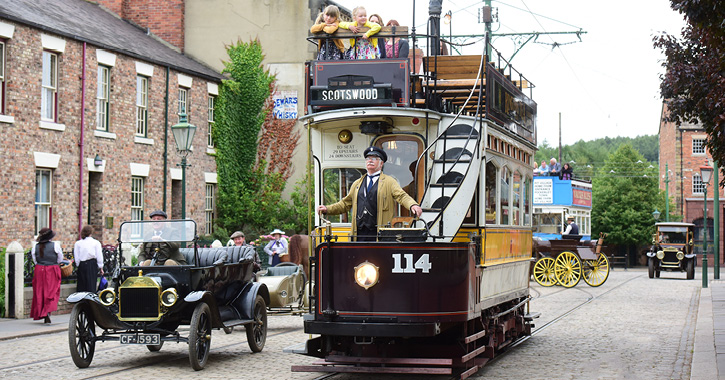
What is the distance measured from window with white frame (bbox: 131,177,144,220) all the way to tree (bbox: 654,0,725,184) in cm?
1523

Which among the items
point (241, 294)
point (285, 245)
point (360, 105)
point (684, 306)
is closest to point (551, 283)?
point (684, 306)

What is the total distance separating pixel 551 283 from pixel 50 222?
1491cm

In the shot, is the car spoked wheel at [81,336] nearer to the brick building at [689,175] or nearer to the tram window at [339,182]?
the tram window at [339,182]

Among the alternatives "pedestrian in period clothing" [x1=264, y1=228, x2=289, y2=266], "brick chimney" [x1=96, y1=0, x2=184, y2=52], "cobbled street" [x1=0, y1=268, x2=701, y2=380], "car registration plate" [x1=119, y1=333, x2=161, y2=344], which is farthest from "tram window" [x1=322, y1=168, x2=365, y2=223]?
"brick chimney" [x1=96, y1=0, x2=184, y2=52]

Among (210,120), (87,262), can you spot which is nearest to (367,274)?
(87,262)

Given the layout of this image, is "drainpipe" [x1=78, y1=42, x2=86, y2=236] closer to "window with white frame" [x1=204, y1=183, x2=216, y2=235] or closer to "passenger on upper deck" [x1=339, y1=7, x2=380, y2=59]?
"window with white frame" [x1=204, y1=183, x2=216, y2=235]

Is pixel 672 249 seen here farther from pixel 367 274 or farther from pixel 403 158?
pixel 367 274

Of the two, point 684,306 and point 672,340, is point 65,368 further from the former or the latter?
point 684,306

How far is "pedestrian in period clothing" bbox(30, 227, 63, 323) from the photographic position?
1767cm

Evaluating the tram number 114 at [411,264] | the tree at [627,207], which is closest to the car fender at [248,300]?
the tram number 114 at [411,264]

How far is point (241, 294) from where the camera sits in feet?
43.5

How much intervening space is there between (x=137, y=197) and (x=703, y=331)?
17.9 metres

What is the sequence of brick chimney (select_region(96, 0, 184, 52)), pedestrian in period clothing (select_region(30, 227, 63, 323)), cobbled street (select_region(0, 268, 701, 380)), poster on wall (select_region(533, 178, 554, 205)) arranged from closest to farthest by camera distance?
cobbled street (select_region(0, 268, 701, 380)) → pedestrian in period clothing (select_region(30, 227, 63, 323)) → brick chimney (select_region(96, 0, 184, 52)) → poster on wall (select_region(533, 178, 554, 205))

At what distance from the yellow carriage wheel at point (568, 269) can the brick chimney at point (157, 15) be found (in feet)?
51.0
